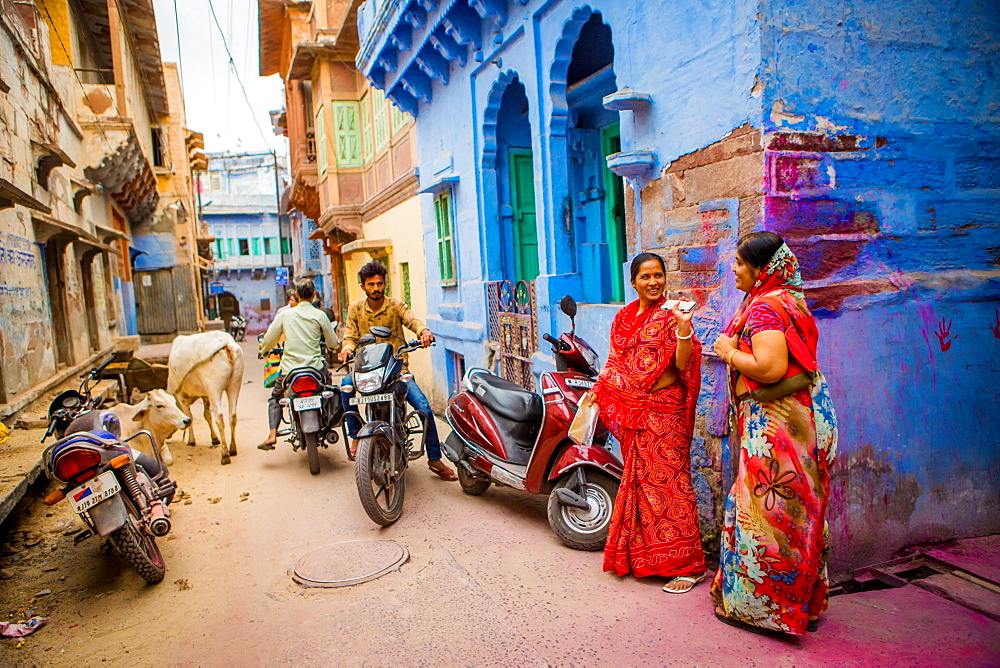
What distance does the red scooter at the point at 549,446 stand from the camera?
3.98 metres

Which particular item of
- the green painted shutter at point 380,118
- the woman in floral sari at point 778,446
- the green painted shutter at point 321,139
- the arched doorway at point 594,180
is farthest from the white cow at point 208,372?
the green painted shutter at point 321,139

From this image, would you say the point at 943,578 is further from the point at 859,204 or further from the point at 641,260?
the point at 641,260

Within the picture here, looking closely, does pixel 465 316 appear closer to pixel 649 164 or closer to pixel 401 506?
pixel 401 506

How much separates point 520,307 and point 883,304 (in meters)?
3.68

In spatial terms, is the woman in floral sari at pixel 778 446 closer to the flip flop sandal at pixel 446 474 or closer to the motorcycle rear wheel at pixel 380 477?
the motorcycle rear wheel at pixel 380 477

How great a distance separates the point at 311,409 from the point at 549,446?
8.92ft

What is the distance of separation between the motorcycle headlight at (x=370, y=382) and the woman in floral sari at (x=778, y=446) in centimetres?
270

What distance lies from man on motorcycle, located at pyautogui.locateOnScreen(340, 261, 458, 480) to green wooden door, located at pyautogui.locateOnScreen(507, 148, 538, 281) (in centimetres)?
226

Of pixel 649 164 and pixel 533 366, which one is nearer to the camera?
pixel 649 164

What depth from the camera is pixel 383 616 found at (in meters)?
3.32

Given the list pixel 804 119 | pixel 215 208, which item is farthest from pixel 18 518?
pixel 215 208

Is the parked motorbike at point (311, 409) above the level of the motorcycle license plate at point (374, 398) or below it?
below

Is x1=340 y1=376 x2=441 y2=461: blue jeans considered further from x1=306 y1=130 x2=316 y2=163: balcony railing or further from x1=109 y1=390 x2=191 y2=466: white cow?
x1=306 y1=130 x2=316 y2=163: balcony railing

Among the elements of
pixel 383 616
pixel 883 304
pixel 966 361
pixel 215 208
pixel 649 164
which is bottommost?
pixel 383 616
